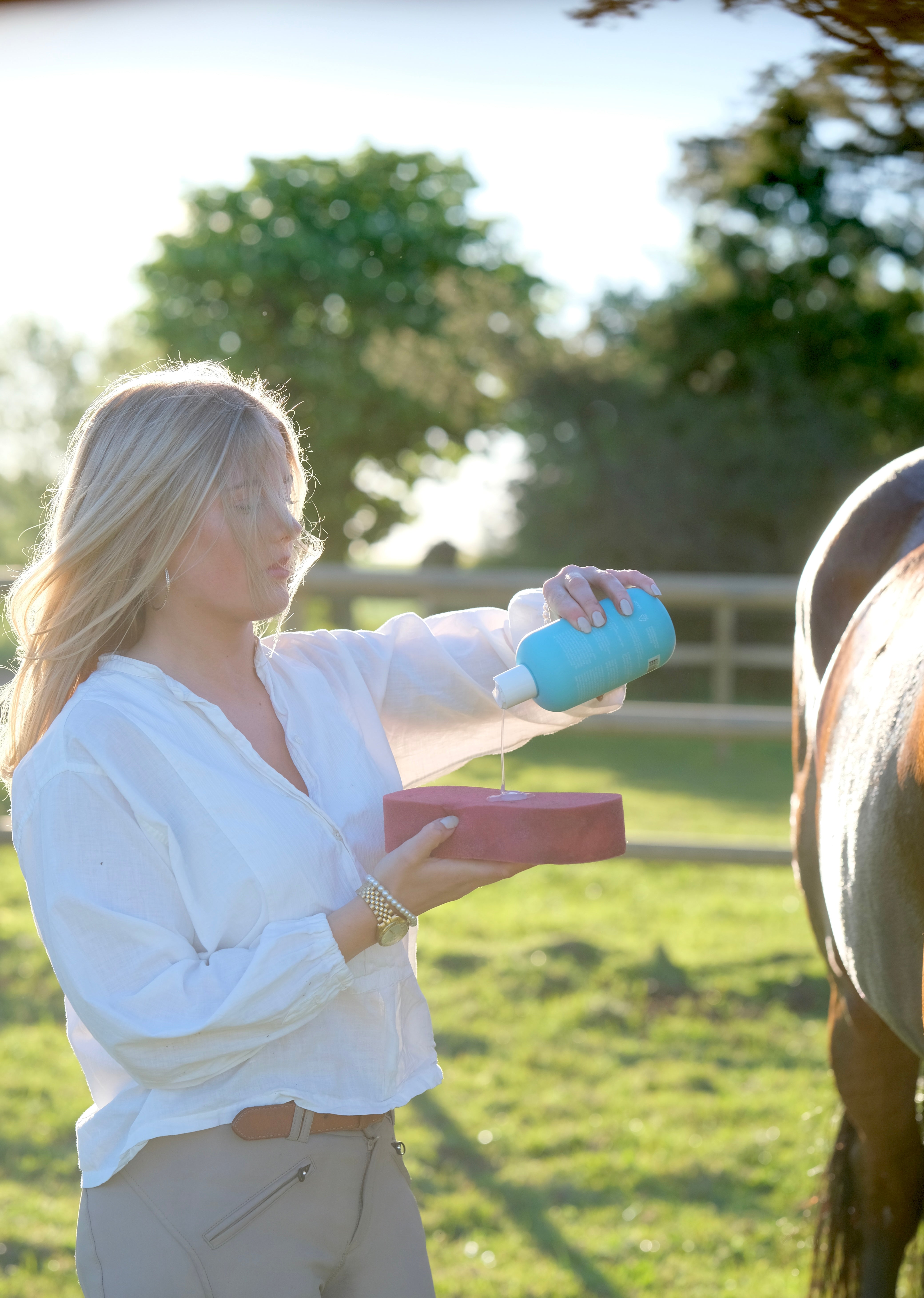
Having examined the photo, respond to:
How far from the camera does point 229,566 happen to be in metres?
1.33

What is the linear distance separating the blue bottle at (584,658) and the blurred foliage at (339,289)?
18747 millimetres

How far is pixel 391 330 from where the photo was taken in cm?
2073

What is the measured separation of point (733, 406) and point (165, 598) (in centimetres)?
1424

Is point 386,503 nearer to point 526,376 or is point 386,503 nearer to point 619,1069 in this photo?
point 526,376

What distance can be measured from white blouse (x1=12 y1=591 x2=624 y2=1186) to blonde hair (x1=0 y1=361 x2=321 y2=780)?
0.07 meters

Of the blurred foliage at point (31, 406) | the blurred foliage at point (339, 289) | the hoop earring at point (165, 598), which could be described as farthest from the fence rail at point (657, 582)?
the blurred foliage at point (31, 406)

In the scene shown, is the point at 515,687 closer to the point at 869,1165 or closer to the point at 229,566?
the point at 229,566

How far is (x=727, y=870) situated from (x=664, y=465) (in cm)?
862

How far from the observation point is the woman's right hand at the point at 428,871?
4.11 feet

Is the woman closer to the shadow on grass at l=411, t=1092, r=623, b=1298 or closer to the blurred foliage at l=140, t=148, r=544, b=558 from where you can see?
the shadow on grass at l=411, t=1092, r=623, b=1298

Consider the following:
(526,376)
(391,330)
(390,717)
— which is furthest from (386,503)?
(390,717)

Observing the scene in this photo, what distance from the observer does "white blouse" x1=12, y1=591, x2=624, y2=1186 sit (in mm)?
1169

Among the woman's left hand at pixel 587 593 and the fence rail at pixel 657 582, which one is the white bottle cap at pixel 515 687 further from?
the fence rail at pixel 657 582

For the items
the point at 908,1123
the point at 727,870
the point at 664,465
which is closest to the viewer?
the point at 908,1123
